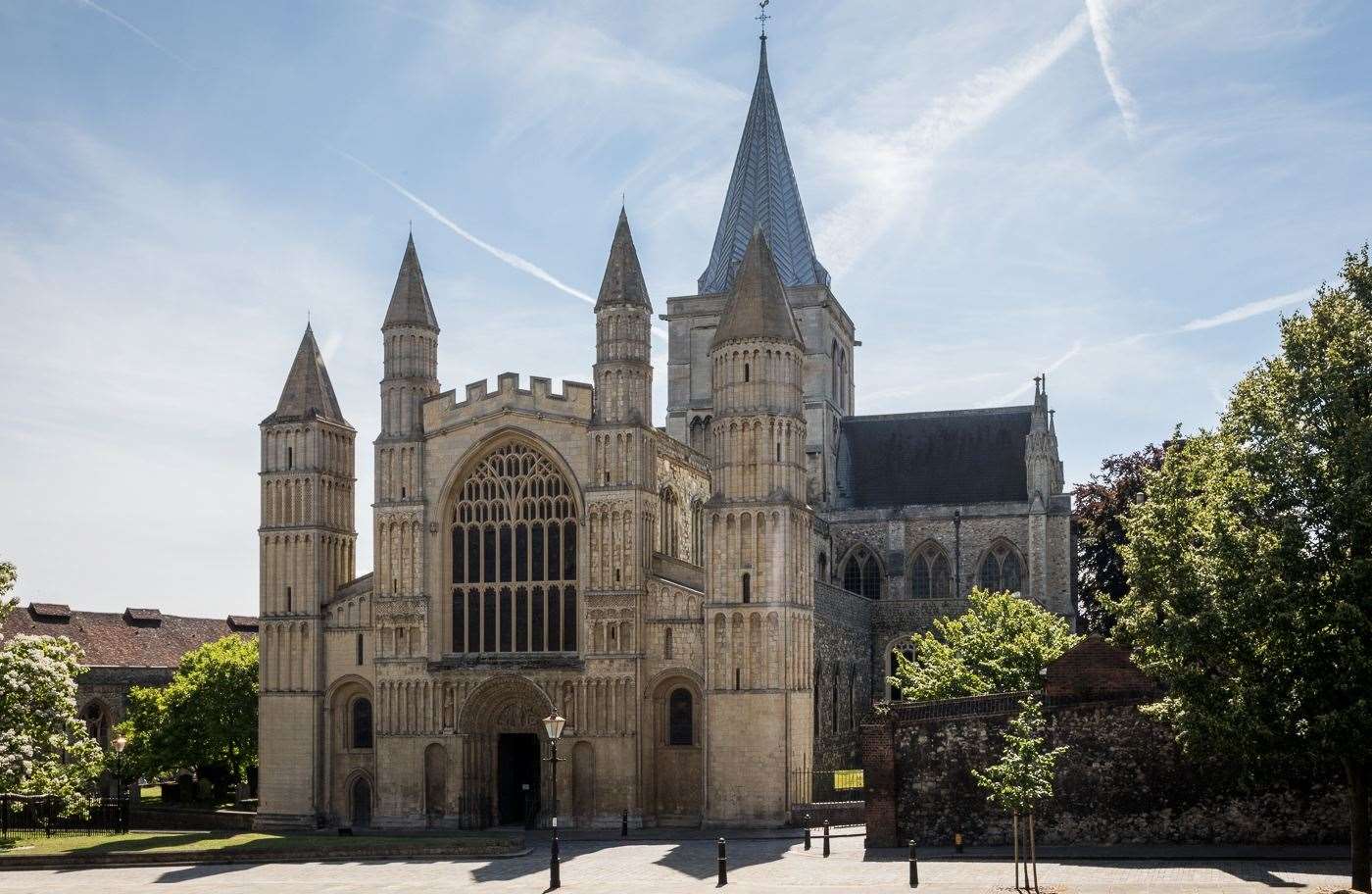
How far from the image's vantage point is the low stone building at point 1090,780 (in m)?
32.6

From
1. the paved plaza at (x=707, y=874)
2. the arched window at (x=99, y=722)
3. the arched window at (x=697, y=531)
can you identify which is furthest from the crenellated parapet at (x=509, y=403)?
the arched window at (x=99, y=722)

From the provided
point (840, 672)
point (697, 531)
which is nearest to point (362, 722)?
point (697, 531)

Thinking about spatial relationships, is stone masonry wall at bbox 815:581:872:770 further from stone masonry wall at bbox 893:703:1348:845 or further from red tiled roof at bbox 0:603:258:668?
red tiled roof at bbox 0:603:258:668

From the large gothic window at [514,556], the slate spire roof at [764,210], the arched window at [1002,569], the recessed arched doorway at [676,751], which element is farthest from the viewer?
the slate spire roof at [764,210]

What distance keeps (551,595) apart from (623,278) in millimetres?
9709

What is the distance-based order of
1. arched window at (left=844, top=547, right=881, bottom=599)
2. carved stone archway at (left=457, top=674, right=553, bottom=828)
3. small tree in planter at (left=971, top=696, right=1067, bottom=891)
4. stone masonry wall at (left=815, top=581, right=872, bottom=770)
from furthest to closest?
arched window at (left=844, top=547, right=881, bottom=599)
stone masonry wall at (left=815, top=581, right=872, bottom=770)
carved stone archway at (left=457, top=674, right=553, bottom=828)
small tree in planter at (left=971, top=696, right=1067, bottom=891)

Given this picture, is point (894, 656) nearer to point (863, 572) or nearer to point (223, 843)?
point (863, 572)

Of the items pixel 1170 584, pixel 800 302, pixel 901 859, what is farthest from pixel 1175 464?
pixel 800 302

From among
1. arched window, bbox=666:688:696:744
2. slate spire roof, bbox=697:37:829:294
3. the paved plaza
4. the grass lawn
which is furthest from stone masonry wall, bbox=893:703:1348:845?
slate spire roof, bbox=697:37:829:294

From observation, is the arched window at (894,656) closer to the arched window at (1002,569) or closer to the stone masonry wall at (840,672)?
the stone masonry wall at (840,672)

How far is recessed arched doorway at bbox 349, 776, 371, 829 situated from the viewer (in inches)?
1848

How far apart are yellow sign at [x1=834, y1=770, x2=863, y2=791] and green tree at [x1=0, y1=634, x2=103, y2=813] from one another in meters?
20.0

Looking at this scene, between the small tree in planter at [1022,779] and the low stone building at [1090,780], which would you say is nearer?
the small tree in planter at [1022,779]

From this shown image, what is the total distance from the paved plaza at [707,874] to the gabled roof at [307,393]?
16.0 m
